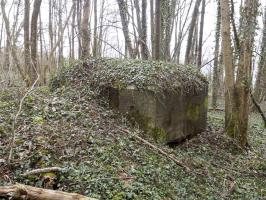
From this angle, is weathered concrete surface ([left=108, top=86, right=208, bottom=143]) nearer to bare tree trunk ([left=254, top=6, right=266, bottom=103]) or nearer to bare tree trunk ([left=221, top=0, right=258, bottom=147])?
bare tree trunk ([left=221, top=0, right=258, bottom=147])

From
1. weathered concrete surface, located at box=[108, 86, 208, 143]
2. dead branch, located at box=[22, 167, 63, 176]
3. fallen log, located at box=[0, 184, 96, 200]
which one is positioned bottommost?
fallen log, located at box=[0, 184, 96, 200]

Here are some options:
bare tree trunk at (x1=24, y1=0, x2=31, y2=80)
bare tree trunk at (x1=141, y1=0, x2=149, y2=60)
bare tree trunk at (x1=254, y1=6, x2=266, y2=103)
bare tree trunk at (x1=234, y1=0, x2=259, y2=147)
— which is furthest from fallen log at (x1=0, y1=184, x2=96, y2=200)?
bare tree trunk at (x1=254, y1=6, x2=266, y2=103)

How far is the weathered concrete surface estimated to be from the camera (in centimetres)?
738

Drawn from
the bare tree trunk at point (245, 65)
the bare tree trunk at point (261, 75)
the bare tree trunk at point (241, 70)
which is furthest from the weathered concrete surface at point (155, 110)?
the bare tree trunk at point (261, 75)

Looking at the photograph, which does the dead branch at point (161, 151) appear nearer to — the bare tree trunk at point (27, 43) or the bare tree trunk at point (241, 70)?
the bare tree trunk at point (241, 70)

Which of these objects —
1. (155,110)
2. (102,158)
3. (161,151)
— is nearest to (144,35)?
(155,110)

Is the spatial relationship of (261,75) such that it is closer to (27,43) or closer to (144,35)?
(144,35)

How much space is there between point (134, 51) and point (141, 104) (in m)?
5.77

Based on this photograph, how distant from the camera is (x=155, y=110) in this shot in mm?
7383

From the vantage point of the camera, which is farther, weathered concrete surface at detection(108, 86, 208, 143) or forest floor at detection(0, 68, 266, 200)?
weathered concrete surface at detection(108, 86, 208, 143)

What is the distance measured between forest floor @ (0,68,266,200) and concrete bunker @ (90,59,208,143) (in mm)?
300

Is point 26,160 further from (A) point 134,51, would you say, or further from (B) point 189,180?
(A) point 134,51

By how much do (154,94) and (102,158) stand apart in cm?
250

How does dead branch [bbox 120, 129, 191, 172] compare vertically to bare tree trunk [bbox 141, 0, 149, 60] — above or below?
below
